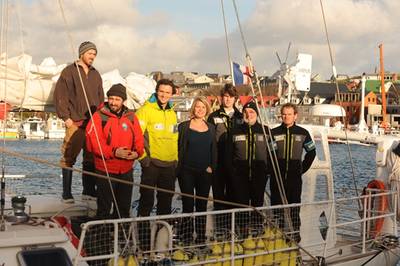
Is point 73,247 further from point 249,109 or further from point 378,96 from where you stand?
point 378,96

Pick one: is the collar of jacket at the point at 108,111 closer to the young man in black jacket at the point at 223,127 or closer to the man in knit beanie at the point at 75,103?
the man in knit beanie at the point at 75,103

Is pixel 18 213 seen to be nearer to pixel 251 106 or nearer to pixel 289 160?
pixel 251 106

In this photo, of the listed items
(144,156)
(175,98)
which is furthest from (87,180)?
(175,98)

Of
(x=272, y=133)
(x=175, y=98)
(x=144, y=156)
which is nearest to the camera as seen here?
(x=144, y=156)

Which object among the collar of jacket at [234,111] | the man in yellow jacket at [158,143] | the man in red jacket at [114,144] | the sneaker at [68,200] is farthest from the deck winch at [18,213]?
the collar of jacket at [234,111]

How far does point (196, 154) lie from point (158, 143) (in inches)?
23.1

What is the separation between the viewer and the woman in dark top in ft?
27.8

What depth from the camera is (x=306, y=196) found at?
34.4 ft

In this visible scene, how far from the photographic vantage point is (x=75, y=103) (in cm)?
864

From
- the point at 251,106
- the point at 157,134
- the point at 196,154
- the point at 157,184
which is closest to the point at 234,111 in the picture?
the point at 251,106

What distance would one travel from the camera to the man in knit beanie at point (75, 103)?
8.58 meters

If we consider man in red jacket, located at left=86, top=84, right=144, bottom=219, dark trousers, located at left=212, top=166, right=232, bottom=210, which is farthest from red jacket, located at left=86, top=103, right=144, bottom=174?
dark trousers, located at left=212, top=166, right=232, bottom=210

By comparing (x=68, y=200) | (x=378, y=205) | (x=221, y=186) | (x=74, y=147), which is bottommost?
(x=378, y=205)

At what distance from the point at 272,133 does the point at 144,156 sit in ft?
6.34
